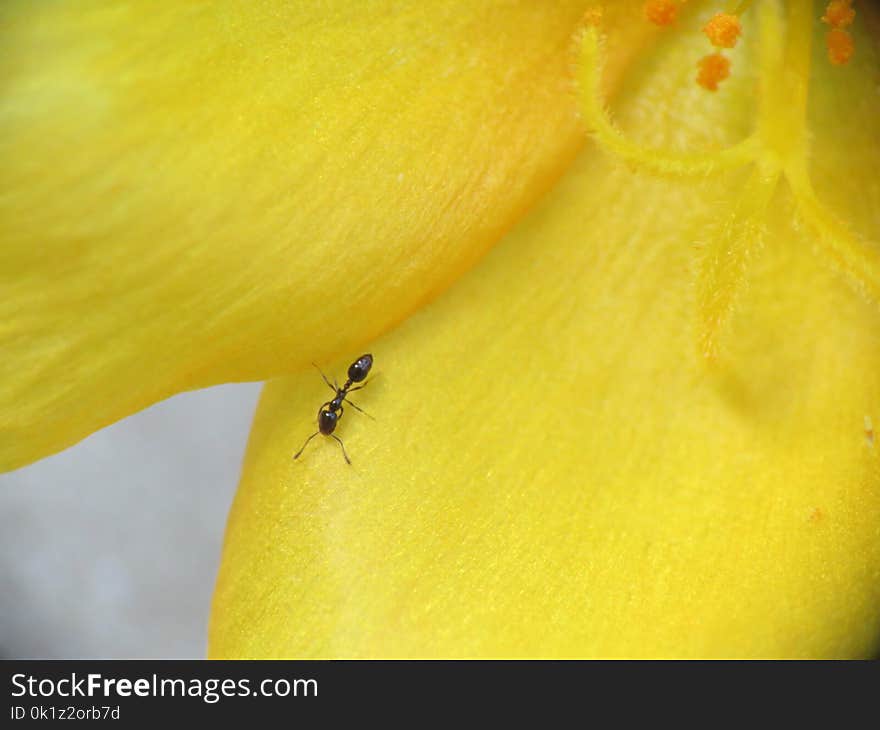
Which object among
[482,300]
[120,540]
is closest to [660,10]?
[482,300]

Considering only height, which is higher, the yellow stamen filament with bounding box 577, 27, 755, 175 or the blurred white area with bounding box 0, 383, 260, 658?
the blurred white area with bounding box 0, 383, 260, 658

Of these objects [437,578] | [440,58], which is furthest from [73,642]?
[440,58]

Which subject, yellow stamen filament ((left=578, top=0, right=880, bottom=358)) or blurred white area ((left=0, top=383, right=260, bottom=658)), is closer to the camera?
yellow stamen filament ((left=578, top=0, right=880, bottom=358))

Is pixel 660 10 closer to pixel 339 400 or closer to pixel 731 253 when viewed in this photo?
pixel 731 253

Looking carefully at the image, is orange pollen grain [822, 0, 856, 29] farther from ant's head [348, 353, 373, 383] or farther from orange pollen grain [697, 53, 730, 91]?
ant's head [348, 353, 373, 383]

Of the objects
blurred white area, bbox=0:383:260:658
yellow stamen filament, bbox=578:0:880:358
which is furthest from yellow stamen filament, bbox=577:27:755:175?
blurred white area, bbox=0:383:260:658

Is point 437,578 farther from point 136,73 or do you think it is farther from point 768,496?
point 136,73

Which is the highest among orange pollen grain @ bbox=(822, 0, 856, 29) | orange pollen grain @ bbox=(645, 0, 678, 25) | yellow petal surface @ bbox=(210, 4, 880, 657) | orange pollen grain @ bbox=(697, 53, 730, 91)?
orange pollen grain @ bbox=(645, 0, 678, 25)
